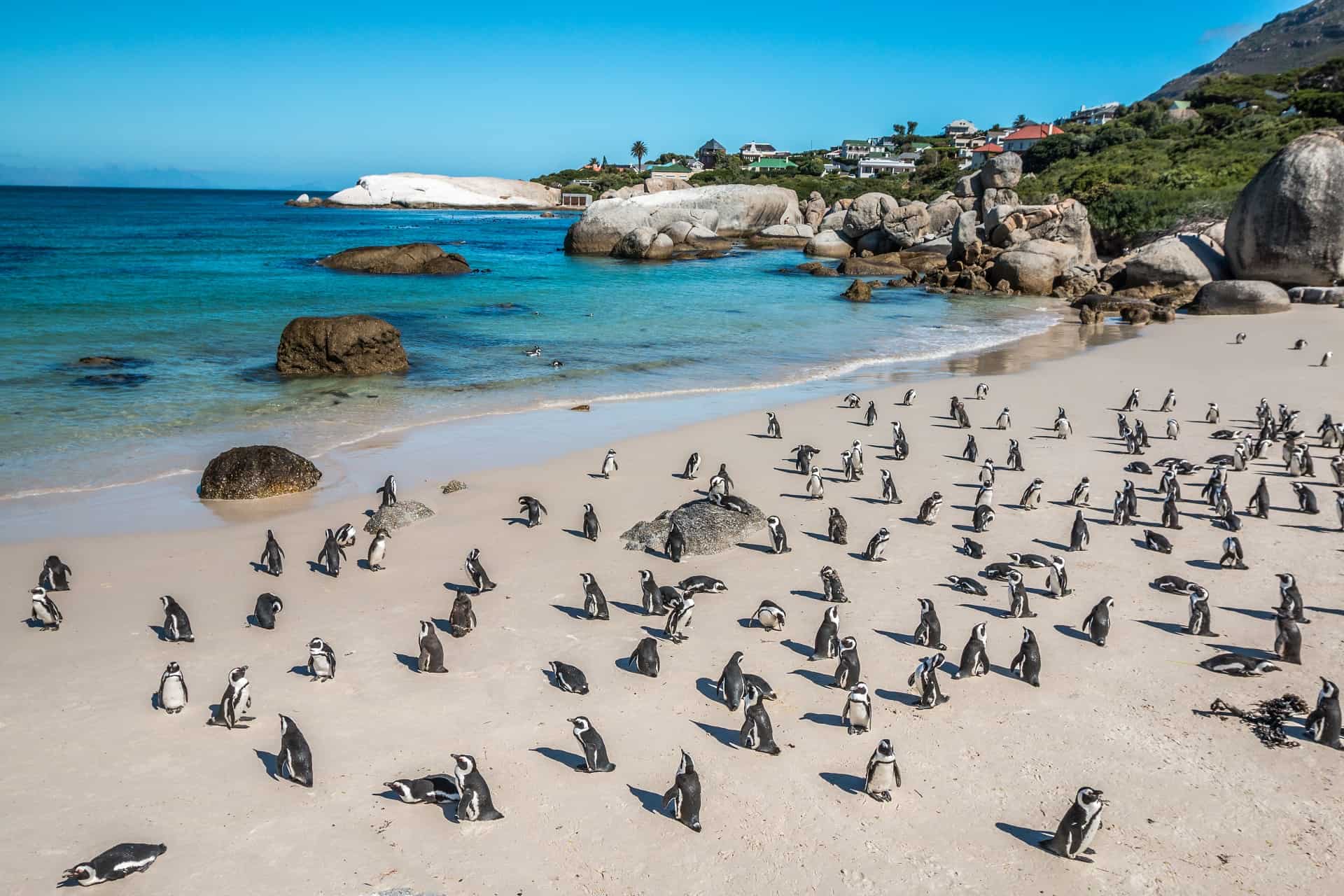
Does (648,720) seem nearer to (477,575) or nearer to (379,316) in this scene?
(477,575)

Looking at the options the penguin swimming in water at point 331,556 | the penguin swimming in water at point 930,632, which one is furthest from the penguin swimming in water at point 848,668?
the penguin swimming in water at point 331,556

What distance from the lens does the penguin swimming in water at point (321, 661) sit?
8383 mm

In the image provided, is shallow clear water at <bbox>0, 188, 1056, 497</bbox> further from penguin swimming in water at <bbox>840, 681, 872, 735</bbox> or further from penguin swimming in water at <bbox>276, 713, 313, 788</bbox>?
penguin swimming in water at <bbox>840, 681, 872, 735</bbox>

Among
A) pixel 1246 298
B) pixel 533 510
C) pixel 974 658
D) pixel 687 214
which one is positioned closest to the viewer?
pixel 974 658

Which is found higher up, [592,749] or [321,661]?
[321,661]

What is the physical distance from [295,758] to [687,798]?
9.75 ft

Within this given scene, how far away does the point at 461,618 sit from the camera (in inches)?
364

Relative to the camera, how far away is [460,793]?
6.59 m

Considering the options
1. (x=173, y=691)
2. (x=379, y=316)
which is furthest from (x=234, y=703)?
(x=379, y=316)

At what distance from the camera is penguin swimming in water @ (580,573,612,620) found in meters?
9.66

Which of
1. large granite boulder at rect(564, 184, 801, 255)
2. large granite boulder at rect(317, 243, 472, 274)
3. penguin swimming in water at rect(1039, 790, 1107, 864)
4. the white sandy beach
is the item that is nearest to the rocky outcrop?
large granite boulder at rect(564, 184, 801, 255)

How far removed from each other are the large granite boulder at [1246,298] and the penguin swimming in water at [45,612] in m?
35.4

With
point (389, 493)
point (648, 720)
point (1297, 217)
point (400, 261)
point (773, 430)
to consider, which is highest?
point (1297, 217)

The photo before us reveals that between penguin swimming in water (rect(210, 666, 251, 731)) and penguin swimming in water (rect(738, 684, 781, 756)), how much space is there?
13.7 feet
